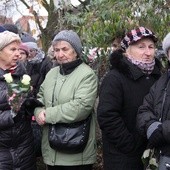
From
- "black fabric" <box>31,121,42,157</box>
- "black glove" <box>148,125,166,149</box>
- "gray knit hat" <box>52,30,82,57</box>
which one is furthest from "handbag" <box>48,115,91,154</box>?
"black glove" <box>148,125,166,149</box>

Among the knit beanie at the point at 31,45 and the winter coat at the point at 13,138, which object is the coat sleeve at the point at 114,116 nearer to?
the winter coat at the point at 13,138

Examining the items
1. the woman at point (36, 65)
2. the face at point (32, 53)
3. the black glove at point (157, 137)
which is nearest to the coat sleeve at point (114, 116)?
the black glove at point (157, 137)

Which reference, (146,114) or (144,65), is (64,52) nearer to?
(144,65)

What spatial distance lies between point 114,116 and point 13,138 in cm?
101

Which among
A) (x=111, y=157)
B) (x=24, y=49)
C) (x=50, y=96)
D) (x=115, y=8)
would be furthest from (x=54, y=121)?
(x=24, y=49)

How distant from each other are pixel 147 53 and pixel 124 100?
0.47m

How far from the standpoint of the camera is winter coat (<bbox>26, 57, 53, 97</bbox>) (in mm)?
5547

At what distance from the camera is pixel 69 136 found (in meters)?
3.91

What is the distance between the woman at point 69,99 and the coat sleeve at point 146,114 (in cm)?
64

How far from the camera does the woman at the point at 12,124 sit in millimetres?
3859

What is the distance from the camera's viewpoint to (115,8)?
4.41 metres

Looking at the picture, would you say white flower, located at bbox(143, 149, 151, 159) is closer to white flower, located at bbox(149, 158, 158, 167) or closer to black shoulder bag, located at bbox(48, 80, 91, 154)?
white flower, located at bbox(149, 158, 158, 167)

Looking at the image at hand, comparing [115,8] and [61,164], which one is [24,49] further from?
[61,164]

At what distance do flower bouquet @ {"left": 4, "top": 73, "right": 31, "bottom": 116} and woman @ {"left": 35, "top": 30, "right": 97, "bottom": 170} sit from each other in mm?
324
